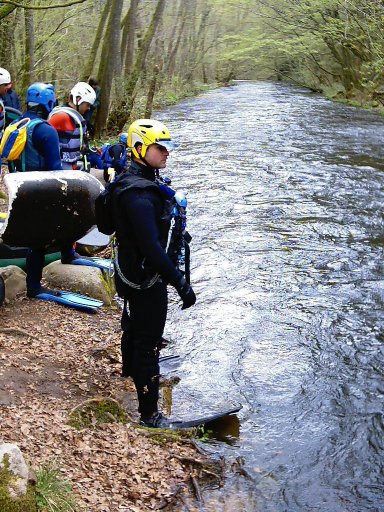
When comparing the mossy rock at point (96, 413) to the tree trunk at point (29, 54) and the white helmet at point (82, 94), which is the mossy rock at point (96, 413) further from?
the tree trunk at point (29, 54)

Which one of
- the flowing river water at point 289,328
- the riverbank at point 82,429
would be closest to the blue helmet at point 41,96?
the riverbank at point 82,429

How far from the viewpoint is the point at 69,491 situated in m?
3.52

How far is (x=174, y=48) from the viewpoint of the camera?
131 feet

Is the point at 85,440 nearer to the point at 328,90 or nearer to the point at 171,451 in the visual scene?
the point at 171,451

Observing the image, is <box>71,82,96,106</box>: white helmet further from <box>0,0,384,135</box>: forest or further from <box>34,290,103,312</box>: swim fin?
<box>34,290,103,312</box>: swim fin

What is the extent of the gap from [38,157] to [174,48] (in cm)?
3557

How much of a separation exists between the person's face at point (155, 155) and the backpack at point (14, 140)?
7.49 feet

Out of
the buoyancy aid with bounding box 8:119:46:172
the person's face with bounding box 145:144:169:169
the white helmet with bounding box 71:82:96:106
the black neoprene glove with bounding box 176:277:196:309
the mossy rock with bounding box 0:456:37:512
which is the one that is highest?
the person's face with bounding box 145:144:169:169

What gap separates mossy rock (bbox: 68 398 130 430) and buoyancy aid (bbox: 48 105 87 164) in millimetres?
4002

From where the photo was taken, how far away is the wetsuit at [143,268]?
4.23 metres

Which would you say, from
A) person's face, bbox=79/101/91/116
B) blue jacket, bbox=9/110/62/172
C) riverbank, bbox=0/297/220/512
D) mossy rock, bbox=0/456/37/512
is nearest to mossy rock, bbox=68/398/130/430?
riverbank, bbox=0/297/220/512

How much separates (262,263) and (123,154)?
2803 mm

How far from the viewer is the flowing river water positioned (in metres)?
4.52

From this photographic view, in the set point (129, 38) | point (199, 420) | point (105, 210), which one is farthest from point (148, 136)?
point (129, 38)
